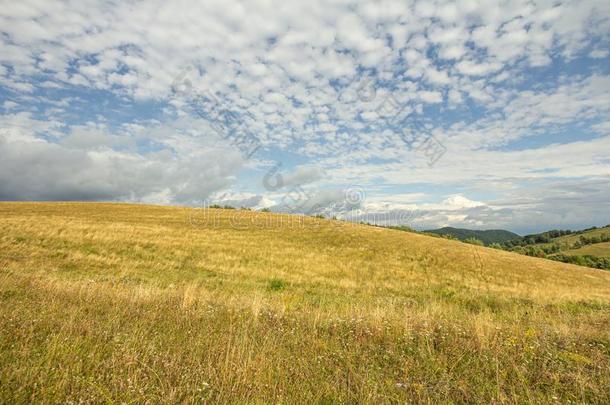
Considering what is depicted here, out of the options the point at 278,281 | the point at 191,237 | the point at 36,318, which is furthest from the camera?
the point at 191,237

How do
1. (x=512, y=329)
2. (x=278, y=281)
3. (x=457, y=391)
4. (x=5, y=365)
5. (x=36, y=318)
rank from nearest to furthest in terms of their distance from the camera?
1. (x=5, y=365)
2. (x=457, y=391)
3. (x=36, y=318)
4. (x=512, y=329)
5. (x=278, y=281)

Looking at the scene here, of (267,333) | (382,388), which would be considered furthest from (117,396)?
(382,388)

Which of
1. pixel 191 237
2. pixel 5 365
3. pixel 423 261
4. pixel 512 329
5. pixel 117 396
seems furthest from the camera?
pixel 191 237

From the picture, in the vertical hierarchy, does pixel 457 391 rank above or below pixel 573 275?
above

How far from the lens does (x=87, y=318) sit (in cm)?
667

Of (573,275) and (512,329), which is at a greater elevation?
(512,329)

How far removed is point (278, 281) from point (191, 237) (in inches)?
724

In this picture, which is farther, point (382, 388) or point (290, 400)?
point (382, 388)

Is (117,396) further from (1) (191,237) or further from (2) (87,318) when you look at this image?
(1) (191,237)

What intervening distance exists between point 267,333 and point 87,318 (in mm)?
3694

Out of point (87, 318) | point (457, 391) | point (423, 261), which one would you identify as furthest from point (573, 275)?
point (87, 318)

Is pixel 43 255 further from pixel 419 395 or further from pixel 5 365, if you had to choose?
pixel 419 395

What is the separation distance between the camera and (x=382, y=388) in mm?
4633

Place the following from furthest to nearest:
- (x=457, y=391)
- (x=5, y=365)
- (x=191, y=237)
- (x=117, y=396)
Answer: (x=191, y=237) < (x=457, y=391) < (x=5, y=365) < (x=117, y=396)
